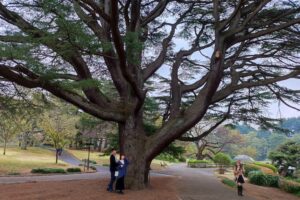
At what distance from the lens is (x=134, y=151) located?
1573cm

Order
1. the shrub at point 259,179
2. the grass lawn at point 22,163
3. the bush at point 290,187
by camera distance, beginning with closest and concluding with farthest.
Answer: the bush at point 290,187 → the shrub at point 259,179 → the grass lawn at point 22,163

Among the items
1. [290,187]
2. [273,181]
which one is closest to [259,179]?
[273,181]

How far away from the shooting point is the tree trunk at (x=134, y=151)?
15430 millimetres

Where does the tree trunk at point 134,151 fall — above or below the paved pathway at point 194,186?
above

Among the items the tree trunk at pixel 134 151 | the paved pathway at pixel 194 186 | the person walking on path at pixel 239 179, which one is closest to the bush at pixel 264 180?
the paved pathway at pixel 194 186

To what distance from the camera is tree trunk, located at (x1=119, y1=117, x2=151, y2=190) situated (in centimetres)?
1543

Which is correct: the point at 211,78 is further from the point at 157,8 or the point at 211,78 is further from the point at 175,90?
the point at 157,8

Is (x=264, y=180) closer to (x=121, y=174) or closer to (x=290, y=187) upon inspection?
(x=290, y=187)

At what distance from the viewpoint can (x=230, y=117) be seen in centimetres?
1953

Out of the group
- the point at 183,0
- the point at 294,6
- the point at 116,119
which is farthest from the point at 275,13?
the point at 116,119

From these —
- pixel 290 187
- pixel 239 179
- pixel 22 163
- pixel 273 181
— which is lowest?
pixel 290 187

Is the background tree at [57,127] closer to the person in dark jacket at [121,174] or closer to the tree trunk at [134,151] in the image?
the tree trunk at [134,151]

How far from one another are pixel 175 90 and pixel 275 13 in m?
5.13

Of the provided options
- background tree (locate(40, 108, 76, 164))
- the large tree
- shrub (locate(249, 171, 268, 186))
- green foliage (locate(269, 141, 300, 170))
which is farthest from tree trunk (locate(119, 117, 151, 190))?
green foliage (locate(269, 141, 300, 170))
